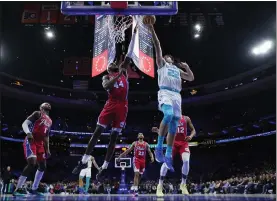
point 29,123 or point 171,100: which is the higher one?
point 171,100

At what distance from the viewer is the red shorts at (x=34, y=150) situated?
23.9ft

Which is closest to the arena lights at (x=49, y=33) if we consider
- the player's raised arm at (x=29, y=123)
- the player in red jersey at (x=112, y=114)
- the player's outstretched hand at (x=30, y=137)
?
the player's raised arm at (x=29, y=123)

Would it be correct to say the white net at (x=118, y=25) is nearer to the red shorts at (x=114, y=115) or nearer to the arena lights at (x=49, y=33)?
the red shorts at (x=114, y=115)

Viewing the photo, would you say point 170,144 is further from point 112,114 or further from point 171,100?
point 112,114

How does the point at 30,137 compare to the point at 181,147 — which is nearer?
the point at 30,137

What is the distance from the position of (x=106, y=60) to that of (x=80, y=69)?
9.47m

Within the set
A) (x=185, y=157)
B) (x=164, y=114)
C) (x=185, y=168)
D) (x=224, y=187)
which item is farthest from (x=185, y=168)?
(x=224, y=187)

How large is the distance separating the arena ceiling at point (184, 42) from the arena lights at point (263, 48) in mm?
355

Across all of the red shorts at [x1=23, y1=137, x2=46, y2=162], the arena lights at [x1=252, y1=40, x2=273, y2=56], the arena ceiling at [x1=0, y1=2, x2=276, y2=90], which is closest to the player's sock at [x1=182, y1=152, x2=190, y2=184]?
the red shorts at [x1=23, y1=137, x2=46, y2=162]

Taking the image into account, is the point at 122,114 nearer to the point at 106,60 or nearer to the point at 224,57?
the point at 106,60

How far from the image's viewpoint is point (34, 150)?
289 inches

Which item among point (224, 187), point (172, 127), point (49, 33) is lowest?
point (224, 187)

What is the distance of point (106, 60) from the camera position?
11000 millimetres

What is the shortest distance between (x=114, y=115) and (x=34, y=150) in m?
2.66
